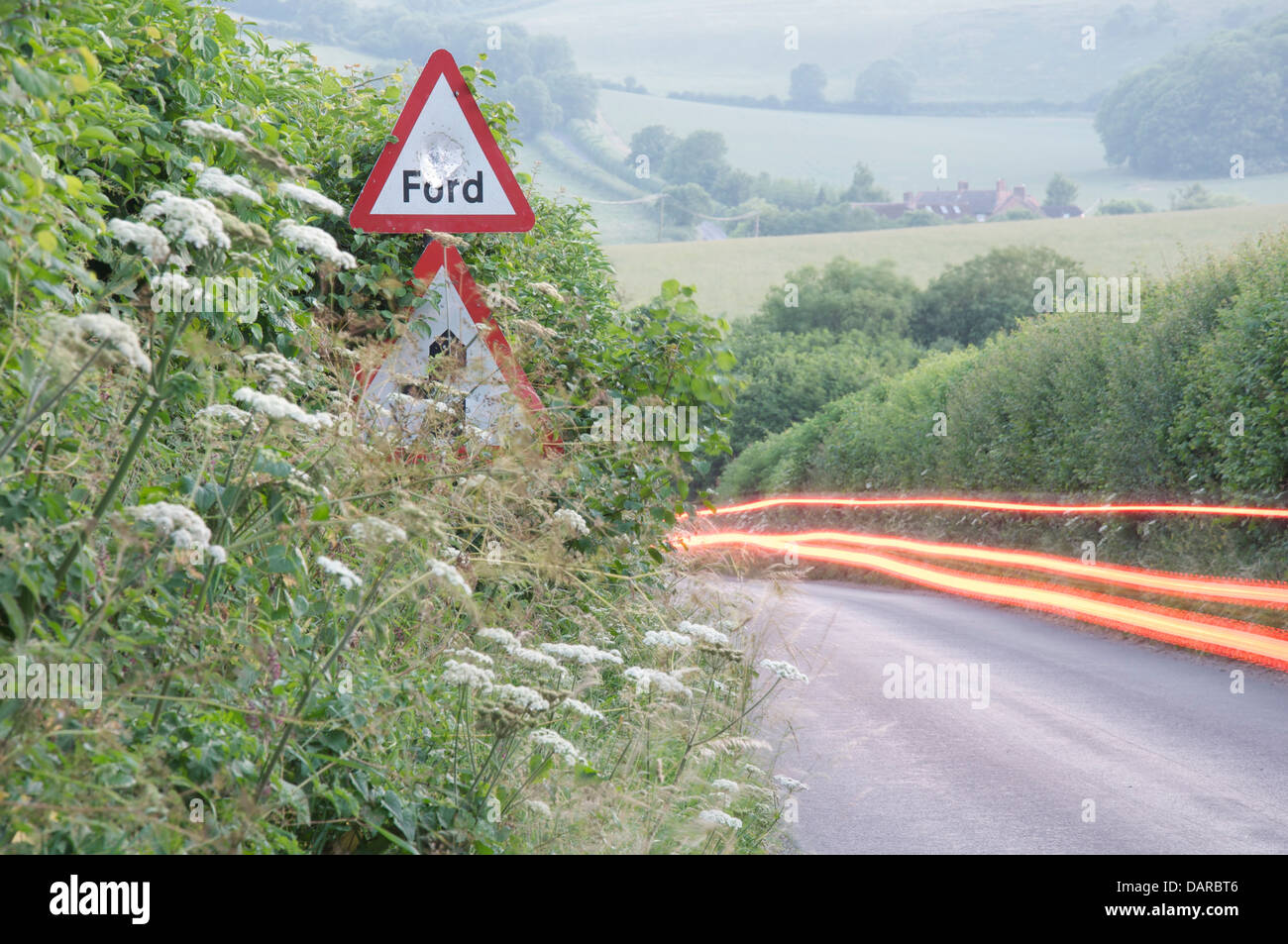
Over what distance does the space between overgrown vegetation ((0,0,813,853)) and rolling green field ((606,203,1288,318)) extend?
2552 inches

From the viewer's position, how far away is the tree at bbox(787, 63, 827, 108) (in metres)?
152

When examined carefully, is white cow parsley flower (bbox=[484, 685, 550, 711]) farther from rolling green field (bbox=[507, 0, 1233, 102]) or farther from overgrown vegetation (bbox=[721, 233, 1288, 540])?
rolling green field (bbox=[507, 0, 1233, 102])

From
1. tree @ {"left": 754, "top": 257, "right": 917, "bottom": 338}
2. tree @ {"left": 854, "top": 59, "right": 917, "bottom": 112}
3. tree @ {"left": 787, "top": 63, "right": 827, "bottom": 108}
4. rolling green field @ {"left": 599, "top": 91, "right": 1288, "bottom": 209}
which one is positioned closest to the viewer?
tree @ {"left": 754, "top": 257, "right": 917, "bottom": 338}

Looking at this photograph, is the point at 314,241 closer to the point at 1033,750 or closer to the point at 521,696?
the point at 521,696

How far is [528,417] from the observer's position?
5.72 m

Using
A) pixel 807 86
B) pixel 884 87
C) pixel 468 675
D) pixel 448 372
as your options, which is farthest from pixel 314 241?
pixel 807 86

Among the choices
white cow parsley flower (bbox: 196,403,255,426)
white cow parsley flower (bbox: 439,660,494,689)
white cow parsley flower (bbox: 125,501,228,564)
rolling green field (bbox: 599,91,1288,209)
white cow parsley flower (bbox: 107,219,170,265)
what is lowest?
white cow parsley flower (bbox: 439,660,494,689)

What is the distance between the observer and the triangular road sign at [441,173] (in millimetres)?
6410

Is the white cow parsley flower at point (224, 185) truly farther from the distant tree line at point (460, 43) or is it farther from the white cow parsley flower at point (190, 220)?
the distant tree line at point (460, 43)

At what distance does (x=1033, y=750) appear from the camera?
8273mm

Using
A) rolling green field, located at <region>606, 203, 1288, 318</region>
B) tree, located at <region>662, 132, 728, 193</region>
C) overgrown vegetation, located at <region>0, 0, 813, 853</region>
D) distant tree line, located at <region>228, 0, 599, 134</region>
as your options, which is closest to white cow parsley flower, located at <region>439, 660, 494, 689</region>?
overgrown vegetation, located at <region>0, 0, 813, 853</region>

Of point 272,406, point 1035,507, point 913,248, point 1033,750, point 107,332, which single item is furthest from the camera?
point 913,248

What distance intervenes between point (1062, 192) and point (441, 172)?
4620 inches
